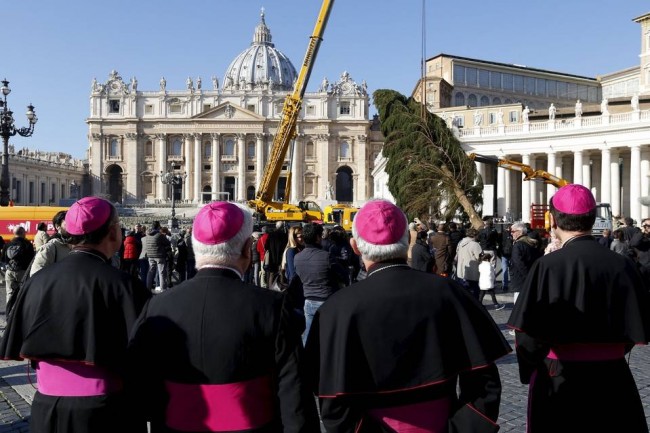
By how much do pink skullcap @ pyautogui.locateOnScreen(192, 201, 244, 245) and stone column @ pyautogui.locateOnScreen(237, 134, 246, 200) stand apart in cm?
8214

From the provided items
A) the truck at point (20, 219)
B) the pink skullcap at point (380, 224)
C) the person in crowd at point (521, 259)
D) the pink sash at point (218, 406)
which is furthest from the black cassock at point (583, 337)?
the truck at point (20, 219)

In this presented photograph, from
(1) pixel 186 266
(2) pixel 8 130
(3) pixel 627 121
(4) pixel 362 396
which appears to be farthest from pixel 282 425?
(3) pixel 627 121

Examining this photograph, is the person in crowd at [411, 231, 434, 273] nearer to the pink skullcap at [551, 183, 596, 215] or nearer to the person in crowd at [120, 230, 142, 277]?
the person in crowd at [120, 230, 142, 277]

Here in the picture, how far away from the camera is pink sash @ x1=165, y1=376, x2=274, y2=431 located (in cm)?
249

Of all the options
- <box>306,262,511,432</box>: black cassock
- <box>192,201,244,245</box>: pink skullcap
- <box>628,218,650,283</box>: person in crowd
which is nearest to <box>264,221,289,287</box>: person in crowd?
<box>628,218,650,283</box>: person in crowd

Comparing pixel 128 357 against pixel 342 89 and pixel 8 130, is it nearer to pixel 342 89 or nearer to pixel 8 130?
pixel 8 130

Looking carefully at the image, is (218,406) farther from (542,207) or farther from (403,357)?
(542,207)

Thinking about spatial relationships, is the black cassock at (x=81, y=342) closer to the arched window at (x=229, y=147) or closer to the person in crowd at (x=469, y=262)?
the person in crowd at (x=469, y=262)

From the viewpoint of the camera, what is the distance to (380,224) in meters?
2.63

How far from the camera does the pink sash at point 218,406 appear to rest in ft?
8.18

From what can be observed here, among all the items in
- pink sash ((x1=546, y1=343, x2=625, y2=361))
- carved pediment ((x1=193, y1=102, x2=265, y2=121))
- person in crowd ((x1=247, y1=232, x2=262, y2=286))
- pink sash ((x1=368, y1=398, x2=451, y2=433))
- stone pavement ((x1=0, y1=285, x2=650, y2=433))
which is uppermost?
carved pediment ((x1=193, y1=102, x2=265, y2=121))

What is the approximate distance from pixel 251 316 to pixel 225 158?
83.4m

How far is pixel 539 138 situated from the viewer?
128 feet

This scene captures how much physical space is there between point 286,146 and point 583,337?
22320mm
